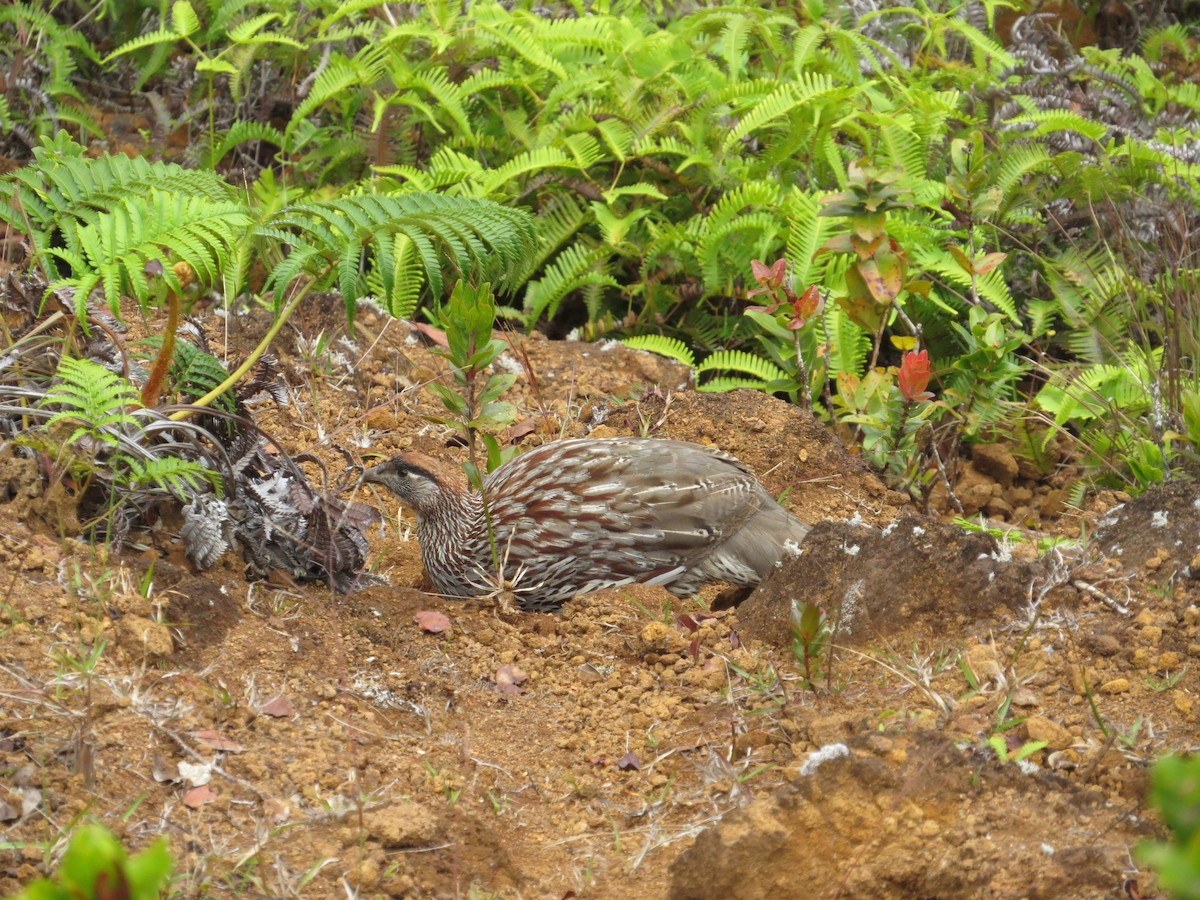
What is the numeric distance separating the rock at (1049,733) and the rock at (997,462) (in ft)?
10.5

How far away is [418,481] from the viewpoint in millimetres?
5895

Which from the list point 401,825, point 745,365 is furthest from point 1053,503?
point 401,825

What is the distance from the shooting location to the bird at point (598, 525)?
18.9 ft

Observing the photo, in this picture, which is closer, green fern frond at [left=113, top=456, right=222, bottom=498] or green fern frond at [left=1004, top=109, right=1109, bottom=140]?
green fern frond at [left=113, top=456, right=222, bottom=498]

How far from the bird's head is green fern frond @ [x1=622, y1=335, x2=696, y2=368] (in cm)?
177

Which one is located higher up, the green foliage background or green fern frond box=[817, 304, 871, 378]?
the green foliage background

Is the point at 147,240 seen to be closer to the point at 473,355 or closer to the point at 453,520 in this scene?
the point at 473,355

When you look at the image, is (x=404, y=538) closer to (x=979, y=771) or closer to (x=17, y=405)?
(x=17, y=405)

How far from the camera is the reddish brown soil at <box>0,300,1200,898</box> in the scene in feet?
11.2

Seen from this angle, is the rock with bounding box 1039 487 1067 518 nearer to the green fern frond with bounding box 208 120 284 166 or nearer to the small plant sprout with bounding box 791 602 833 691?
the small plant sprout with bounding box 791 602 833 691

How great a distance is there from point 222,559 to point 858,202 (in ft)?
10.3

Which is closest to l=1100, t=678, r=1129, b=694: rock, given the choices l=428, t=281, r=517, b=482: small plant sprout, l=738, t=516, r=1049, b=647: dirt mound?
l=738, t=516, r=1049, b=647: dirt mound

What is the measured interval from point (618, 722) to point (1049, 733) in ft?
4.55

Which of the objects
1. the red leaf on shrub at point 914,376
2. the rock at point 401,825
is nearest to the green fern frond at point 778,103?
the red leaf on shrub at point 914,376
